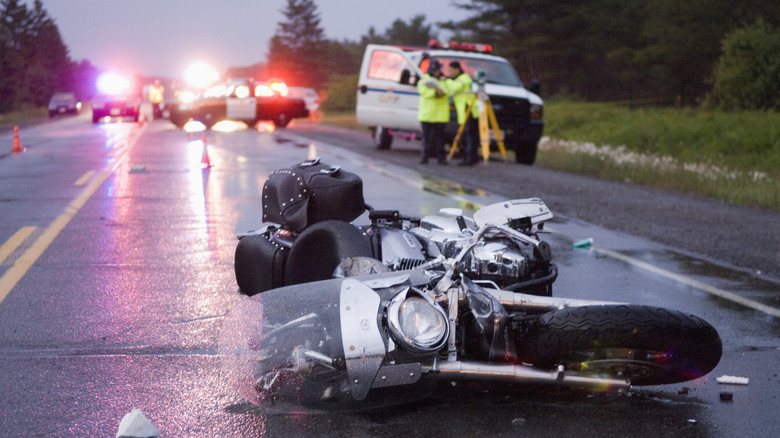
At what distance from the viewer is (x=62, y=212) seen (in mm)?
11336

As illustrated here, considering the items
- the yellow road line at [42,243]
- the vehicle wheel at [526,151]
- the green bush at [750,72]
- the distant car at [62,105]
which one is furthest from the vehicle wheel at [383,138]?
the distant car at [62,105]

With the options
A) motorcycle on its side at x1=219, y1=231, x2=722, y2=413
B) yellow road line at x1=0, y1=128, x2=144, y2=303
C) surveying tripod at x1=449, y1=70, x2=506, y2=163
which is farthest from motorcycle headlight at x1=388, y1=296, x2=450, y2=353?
surveying tripod at x1=449, y1=70, x2=506, y2=163

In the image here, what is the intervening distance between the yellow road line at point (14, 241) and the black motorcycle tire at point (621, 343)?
5.43 metres

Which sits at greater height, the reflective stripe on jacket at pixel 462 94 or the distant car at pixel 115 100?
the reflective stripe on jacket at pixel 462 94

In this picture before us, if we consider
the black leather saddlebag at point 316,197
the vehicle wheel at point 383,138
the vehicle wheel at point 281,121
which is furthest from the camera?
the vehicle wheel at point 281,121

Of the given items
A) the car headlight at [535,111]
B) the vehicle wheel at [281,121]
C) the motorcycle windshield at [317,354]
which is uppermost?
the motorcycle windshield at [317,354]

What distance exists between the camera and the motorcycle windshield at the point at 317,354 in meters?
3.88

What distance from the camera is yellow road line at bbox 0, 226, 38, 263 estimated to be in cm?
855

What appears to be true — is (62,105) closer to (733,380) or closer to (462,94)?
(462,94)

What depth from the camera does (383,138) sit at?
2314 centimetres

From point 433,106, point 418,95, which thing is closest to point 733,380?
point 433,106

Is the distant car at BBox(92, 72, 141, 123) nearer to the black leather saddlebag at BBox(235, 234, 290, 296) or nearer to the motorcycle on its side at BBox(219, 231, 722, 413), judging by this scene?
the black leather saddlebag at BBox(235, 234, 290, 296)

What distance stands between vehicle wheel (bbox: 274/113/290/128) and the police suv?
12403 millimetres

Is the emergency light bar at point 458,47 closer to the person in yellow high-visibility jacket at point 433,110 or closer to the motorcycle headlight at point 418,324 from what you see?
the person in yellow high-visibility jacket at point 433,110
